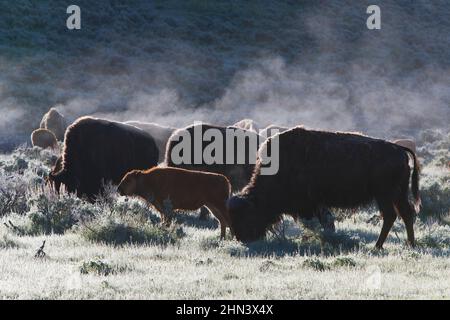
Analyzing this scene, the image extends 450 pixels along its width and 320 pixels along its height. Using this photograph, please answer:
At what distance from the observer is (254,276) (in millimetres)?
7836

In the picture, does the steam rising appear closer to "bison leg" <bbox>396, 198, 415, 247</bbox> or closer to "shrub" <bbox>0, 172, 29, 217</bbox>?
"shrub" <bbox>0, 172, 29, 217</bbox>

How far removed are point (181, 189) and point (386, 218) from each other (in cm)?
269

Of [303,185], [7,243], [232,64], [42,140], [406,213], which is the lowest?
[42,140]

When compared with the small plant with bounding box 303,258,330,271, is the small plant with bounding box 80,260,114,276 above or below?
above

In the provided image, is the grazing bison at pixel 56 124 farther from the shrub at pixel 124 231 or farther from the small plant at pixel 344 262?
the small plant at pixel 344 262

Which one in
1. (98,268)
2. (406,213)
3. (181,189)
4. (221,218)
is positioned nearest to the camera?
(98,268)

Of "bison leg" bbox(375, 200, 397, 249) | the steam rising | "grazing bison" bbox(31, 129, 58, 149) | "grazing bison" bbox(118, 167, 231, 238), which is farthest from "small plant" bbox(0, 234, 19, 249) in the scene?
the steam rising

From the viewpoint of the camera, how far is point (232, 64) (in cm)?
4797

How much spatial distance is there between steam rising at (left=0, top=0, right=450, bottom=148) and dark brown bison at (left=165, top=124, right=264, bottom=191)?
19433 mm

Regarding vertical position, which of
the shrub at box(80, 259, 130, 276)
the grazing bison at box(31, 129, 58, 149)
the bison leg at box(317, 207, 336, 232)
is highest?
the shrub at box(80, 259, 130, 276)

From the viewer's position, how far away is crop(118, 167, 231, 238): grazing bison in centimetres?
1101

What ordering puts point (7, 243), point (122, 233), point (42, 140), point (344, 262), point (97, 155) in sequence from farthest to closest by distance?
point (42, 140)
point (97, 155)
point (122, 233)
point (7, 243)
point (344, 262)

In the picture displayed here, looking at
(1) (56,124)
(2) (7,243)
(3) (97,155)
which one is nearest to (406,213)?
(2) (7,243)

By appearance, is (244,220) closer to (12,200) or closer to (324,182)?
(324,182)
